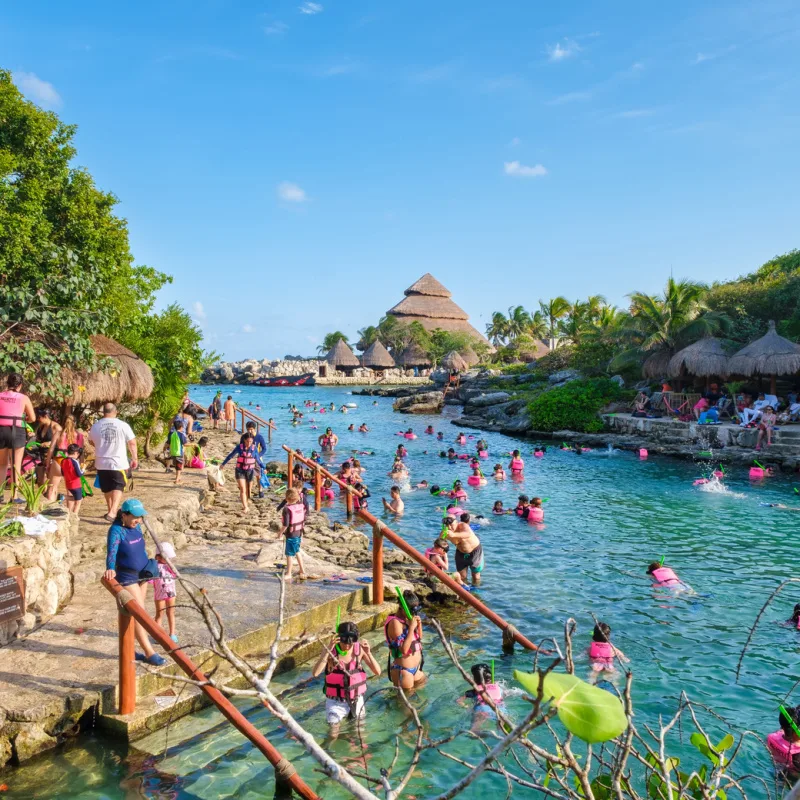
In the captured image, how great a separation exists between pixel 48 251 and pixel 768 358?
84.5ft

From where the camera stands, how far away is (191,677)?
4.86m

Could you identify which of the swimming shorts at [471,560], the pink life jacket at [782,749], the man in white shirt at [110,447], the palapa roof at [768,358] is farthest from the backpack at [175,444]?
the palapa roof at [768,358]

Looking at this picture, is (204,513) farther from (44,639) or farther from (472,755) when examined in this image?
(472,755)

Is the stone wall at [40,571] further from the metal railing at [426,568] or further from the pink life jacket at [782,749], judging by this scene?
the pink life jacket at [782,749]

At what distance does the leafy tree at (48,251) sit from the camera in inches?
435

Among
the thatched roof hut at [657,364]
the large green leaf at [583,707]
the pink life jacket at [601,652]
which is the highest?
the thatched roof hut at [657,364]

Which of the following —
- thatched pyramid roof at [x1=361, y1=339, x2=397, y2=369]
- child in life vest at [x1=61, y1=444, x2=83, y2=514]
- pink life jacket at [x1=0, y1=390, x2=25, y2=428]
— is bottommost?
child in life vest at [x1=61, y1=444, x2=83, y2=514]

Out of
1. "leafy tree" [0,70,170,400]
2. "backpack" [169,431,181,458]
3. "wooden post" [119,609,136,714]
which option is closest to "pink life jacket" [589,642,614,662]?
"wooden post" [119,609,136,714]

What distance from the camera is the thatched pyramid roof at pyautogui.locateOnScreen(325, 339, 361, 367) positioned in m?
93.1

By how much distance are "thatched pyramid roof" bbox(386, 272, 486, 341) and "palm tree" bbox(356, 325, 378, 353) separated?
5.05 metres

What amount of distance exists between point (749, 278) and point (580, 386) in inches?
498

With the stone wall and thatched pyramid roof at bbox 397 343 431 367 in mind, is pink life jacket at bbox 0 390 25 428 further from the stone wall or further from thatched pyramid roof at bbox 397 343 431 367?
thatched pyramid roof at bbox 397 343 431 367

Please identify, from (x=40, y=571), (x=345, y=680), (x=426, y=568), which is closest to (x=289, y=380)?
(x=426, y=568)

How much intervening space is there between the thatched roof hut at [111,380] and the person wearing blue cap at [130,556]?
669 cm
